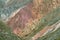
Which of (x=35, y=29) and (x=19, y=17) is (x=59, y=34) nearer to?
(x=35, y=29)

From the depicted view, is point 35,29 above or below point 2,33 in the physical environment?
above

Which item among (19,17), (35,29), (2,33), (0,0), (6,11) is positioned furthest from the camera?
(0,0)

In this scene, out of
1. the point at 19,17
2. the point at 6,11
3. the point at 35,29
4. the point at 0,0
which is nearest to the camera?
the point at 35,29

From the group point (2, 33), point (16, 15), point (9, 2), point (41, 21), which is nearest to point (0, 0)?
point (9, 2)

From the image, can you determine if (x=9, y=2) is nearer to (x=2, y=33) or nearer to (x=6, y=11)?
(x=6, y=11)

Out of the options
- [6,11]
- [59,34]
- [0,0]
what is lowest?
[59,34]

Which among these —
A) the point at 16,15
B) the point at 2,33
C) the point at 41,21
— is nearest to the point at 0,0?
the point at 16,15

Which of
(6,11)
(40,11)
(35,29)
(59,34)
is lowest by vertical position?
(59,34)

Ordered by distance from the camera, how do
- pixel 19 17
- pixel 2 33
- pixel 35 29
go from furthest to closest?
pixel 19 17, pixel 35 29, pixel 2 33

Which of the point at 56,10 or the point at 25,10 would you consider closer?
the point at 56,10
